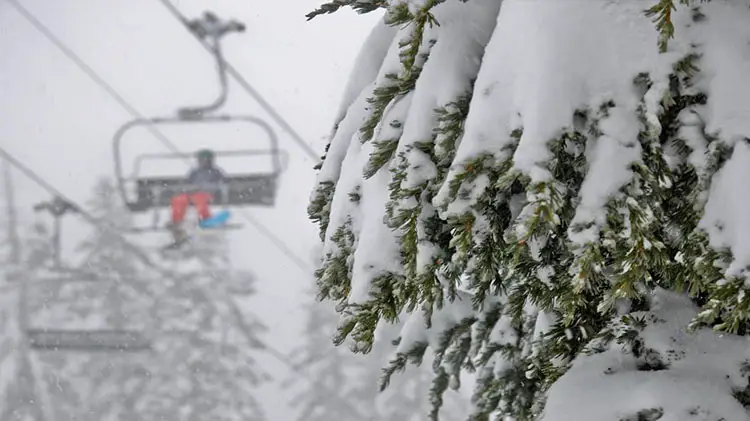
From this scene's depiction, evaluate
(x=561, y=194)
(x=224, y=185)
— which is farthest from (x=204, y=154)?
(x=561, y=194)

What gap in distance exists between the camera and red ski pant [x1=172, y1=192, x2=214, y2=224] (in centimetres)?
1209

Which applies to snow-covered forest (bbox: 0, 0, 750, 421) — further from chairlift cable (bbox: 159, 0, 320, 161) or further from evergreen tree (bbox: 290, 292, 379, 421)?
evergreen tree (bbox: 290, 292, 379, 421)

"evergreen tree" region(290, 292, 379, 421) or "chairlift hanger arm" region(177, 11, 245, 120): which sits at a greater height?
"chairlift hanger arm" region(177, 11, 245, 120)

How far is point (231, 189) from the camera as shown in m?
10.7

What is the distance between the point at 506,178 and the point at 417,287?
11.0 inches

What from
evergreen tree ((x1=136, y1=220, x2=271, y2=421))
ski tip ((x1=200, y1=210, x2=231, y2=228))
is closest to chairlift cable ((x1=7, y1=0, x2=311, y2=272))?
ski tip ((x1=200, y1=210, x2=231, y2=228))

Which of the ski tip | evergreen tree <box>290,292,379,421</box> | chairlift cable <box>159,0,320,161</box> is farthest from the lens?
evergreen tree <box>290,292,379,421</box>

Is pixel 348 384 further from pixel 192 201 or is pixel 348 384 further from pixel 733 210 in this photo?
pixel 733 210

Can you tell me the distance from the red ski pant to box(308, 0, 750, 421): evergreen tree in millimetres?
10834

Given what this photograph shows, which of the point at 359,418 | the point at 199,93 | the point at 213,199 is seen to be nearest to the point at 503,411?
the point at 213,199

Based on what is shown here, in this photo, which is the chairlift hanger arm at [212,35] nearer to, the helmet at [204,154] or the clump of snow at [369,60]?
the helmet at [204,154]

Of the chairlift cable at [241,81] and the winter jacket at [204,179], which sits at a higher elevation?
the chairlift cable at [241,81]

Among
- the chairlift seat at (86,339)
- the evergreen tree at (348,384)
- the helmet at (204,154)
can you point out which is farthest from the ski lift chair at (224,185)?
the evergreen tree at (348,384)

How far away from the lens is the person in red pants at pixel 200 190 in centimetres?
1069
